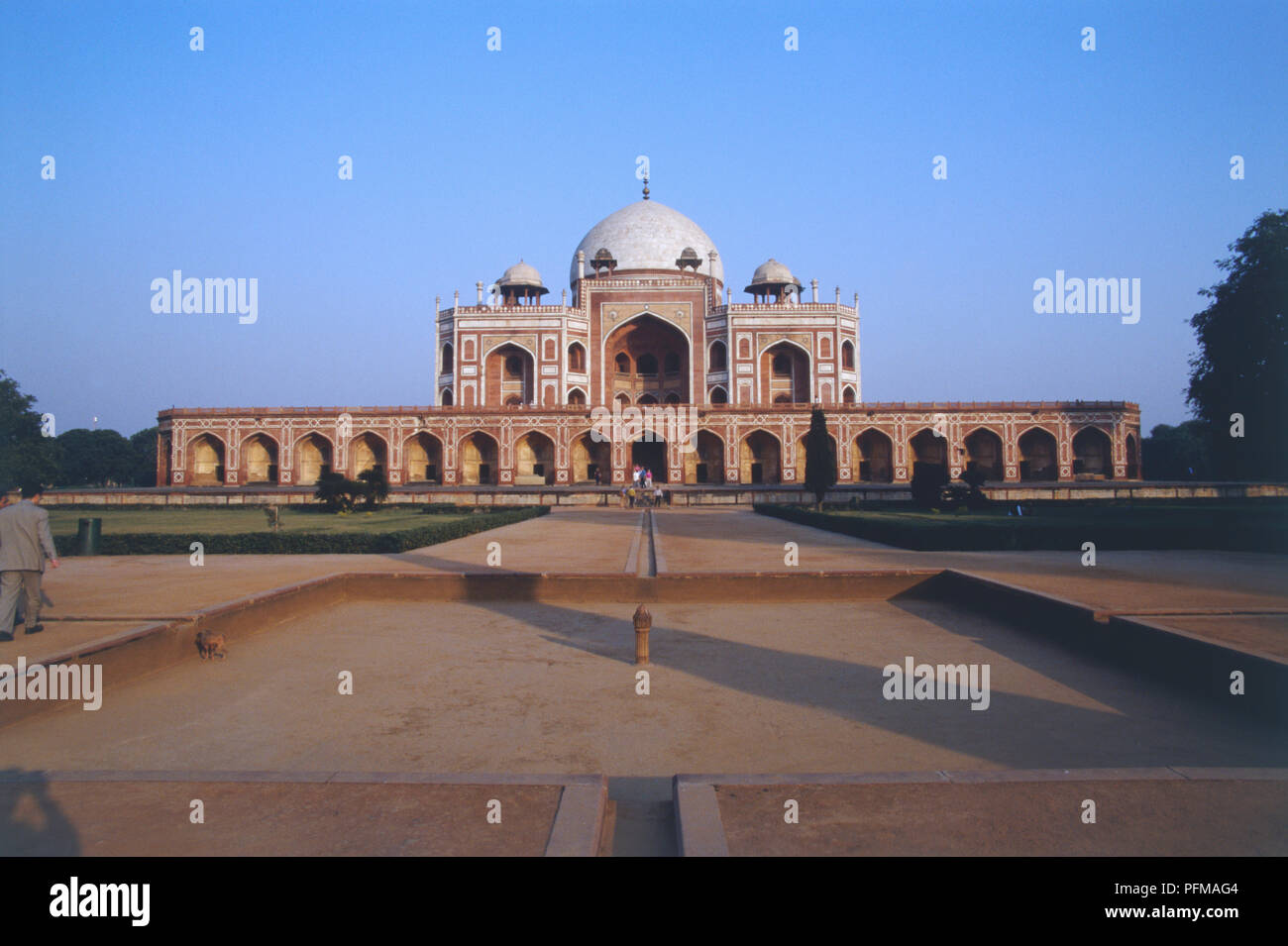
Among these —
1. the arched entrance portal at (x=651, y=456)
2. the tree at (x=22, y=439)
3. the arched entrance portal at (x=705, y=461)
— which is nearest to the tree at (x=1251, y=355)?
the arched entrance portal at (x=705, y=461)

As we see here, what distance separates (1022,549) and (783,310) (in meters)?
27.0

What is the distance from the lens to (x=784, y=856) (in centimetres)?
230

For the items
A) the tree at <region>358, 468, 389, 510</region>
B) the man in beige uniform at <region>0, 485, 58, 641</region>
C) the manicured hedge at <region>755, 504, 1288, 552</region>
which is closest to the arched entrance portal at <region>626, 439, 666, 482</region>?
the tree at <region>358, 468, 389, 510</region>

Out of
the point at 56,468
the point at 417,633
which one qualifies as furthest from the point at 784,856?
the point at 56,468

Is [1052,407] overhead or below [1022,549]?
overhead

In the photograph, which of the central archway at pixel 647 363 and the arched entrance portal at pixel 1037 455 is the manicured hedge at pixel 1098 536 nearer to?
the arched entrance portal at pixel 1037 455

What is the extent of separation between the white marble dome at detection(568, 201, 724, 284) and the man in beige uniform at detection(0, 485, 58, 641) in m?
35.1

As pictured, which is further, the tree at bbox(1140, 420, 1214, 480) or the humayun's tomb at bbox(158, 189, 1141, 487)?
the tree at bbox(1140, 420, 1214, 480)

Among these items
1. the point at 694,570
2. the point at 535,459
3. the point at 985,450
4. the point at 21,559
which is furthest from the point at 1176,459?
the point at 21,559

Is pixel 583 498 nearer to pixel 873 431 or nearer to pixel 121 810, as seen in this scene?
pixel 873 431

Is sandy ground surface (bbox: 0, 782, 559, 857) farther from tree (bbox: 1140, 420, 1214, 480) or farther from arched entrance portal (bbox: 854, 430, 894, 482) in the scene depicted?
tree (bbox: 1140, 420, 1214, 480)

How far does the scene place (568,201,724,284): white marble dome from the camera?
39031 mm

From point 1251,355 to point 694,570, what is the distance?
837 inches

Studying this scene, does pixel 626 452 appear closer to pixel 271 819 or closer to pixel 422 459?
pixel 422 459
